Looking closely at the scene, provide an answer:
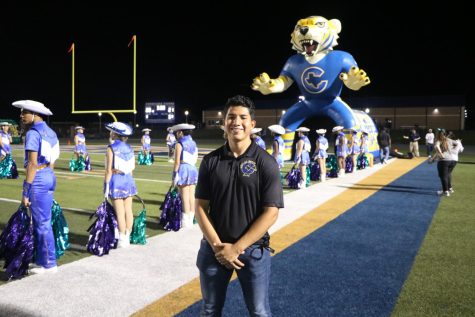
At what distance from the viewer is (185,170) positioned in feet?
22.5

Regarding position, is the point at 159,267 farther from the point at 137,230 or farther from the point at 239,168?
the point at 239,168

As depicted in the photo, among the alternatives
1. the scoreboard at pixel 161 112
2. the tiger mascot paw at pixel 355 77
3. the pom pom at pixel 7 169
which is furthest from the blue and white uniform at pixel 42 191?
the scoreboard at pixel 161 112

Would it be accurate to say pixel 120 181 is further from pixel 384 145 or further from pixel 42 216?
pixel 384 145

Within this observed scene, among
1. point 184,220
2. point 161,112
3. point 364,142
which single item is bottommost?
point 184,220

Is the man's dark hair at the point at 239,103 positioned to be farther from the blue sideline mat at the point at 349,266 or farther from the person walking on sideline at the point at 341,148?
the person walking on sideline at the point at 341,148

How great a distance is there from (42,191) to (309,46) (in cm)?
1199

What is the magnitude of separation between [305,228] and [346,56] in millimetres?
10114

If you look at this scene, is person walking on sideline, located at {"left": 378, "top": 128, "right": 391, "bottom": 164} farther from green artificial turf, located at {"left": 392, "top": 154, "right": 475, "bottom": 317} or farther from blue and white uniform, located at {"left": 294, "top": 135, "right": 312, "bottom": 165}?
green artificial turf, located at {"left": 392, "top": 154, "right": 475, "bottom": 317}

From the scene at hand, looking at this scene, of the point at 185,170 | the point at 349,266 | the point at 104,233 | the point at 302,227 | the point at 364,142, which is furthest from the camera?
the point at 364,142

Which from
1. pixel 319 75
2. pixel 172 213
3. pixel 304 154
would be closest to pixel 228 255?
pixel 172 213

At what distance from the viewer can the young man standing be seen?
2510 mm

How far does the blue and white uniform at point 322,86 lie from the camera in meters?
14.9

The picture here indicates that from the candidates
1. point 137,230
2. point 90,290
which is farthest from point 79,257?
point 90,290

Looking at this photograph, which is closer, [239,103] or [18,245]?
[239,103]
